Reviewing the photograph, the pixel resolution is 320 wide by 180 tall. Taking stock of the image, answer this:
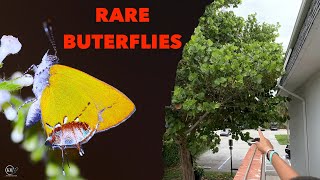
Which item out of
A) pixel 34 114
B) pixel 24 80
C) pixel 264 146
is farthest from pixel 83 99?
pixel 264 146

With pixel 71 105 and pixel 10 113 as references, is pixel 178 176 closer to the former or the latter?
pixel 71 105

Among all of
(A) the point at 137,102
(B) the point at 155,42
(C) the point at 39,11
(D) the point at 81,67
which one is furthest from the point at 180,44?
(C) the point at 39,11

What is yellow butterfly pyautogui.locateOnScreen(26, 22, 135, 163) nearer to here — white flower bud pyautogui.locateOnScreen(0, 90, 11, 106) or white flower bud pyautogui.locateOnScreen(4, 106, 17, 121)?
white flower bud pyautogui.locateOnScreen(4, 106, 17, 121)

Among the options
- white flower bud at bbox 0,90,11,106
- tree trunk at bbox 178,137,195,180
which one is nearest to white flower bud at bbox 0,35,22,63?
white flower bud at bbox 0,90,11,106

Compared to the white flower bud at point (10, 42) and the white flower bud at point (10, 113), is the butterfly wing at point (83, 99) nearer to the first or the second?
the white flower bud at point (10, 113)

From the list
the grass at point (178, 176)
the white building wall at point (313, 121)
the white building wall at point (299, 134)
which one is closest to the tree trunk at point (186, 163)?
the white building wall at point (299, 134)
